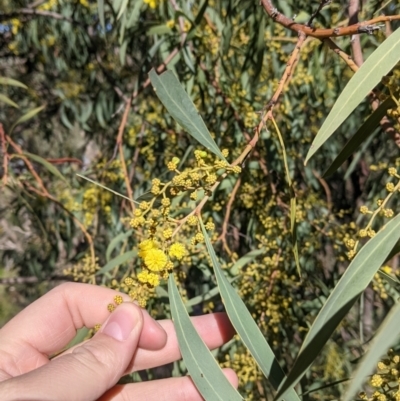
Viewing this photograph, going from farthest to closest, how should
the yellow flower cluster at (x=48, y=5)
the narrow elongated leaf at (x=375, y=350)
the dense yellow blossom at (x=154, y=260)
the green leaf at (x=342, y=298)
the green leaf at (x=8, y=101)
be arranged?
1. the yellow flower cluster at (x=48, y=5)
2. the green leaf at (x=8, y=101)
3. the dense yellow blossom at (x=154, y=260)
4. the green leaf at (x=342, y=298)
5. the narrow elongated leaf at (x=375, y=350)

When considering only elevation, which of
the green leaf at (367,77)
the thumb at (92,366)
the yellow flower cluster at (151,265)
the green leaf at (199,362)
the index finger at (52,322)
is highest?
the green leaf at (367,77)

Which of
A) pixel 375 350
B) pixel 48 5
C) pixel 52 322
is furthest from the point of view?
pixel 48 5

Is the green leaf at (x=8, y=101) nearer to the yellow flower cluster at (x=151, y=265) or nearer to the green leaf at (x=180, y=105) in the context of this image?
the green leaf at (x=180, y=105)

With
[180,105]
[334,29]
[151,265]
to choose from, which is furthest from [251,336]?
[334,29]

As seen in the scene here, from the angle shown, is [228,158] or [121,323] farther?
[228,158]

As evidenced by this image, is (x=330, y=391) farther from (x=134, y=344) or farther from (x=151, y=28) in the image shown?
(x=151, y=28)

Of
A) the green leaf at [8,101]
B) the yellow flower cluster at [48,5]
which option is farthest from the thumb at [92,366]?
the yellow flower cluster at [48,5]

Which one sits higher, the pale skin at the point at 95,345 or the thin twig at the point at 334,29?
the thin twig at the point at 334,29

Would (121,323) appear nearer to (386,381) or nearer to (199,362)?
(199,362)

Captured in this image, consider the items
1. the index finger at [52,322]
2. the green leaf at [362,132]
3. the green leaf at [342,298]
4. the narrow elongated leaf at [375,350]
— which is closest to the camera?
the narrow elongated leaf at [375,350]
